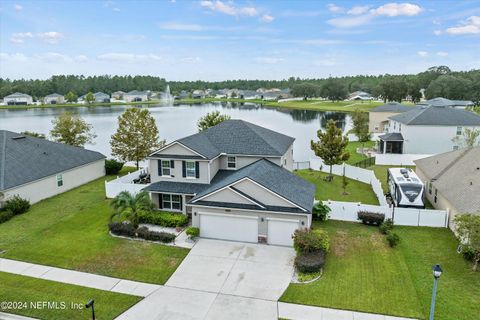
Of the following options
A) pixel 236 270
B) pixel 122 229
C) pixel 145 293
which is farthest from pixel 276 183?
pixel 145 293

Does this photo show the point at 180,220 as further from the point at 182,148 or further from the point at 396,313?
the point at 396,313

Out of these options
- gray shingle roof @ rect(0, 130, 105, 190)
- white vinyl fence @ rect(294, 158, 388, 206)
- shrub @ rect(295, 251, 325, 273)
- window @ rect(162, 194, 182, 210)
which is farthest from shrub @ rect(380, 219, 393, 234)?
gray shingle roof @ rect(0, 130, 105, 190)

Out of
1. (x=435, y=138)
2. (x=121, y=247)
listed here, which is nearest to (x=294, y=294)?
(x=121, y=247)

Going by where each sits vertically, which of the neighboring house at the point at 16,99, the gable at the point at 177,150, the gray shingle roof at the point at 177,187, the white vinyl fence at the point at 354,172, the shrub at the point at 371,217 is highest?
the neighboring house at the point at 16,99

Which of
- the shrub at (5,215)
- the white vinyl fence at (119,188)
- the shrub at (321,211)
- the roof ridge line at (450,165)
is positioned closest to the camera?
the shrub at (321,211)

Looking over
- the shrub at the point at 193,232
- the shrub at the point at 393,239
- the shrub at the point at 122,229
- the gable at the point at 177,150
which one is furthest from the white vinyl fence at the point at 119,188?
the shrub at the point at 393,239

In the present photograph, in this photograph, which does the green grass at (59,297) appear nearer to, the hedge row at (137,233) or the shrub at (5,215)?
the hedge row at (137,233)

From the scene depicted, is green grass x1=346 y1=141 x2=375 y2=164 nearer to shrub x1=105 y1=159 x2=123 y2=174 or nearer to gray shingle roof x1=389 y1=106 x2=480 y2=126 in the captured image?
gray shingle roof x1=389 y1=106 x2=480 y2=126

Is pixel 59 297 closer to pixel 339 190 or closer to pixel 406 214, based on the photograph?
pixel 406 214
